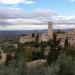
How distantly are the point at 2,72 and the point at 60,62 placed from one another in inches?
144

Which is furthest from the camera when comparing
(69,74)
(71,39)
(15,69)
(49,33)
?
(49,33)

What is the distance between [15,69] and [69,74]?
243 cm

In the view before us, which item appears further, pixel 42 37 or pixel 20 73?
pixel 42 37

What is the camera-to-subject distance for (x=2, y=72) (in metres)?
10.3

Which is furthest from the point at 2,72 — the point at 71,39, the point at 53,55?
the point at 71,39

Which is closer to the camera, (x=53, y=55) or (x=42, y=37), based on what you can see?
(x=53, y=55)

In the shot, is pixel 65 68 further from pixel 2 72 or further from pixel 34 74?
pixel 2 72

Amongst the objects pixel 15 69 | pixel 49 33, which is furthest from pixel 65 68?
pixel 49 33

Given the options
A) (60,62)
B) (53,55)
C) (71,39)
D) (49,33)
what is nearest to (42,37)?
(49,33)

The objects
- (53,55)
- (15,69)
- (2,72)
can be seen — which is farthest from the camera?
(53,55)

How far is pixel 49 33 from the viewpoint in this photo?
5044 centimetres

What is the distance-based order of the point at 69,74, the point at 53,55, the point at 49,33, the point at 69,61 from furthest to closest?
the point at 49,33 < the point at 53,55 < the point at 69,61 < the point at 69,74

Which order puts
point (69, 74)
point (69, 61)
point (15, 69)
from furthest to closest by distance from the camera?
point (69, 61) → point (69, 74) → point (15, 69)

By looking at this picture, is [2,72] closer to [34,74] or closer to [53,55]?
[34,74]
